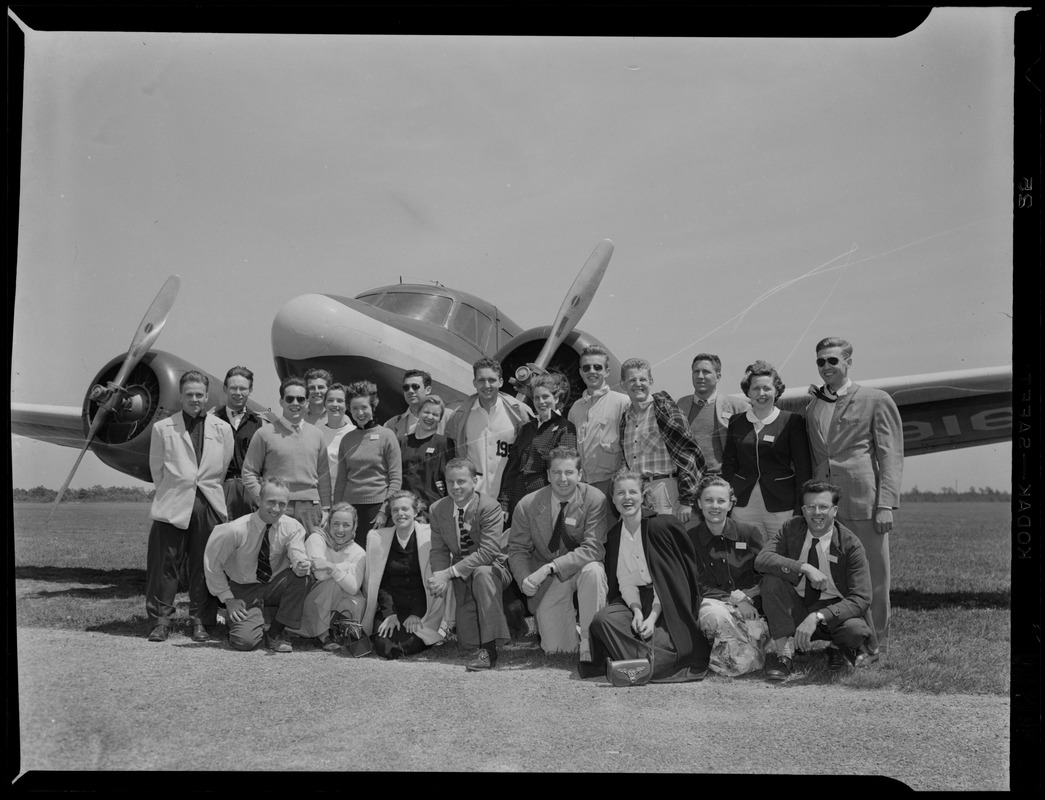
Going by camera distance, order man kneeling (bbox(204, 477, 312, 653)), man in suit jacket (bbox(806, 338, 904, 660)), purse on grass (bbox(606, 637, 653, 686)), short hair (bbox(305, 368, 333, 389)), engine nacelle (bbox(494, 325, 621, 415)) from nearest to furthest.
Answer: purse on grass (bbox(606, 637, 653, 686)) < man in suit jacket (bbox(806, 338, 904, 660)) < man kneeling (bbox(204, 477, 312, 653)) < short hair (bbox(305, 368, 333, 389)) < engine nacelle (bbox(494, 325, 621, 415))

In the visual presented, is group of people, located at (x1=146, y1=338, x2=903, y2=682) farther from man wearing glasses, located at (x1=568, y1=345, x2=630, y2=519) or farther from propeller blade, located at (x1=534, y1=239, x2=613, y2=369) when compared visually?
propeller blade, located at (x1=534, y1=239, x2=613, y2=369)

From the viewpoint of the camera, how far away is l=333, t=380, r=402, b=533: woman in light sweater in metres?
5.36

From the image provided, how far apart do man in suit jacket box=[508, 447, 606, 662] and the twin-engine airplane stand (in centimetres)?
126

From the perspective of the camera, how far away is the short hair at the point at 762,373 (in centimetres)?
509

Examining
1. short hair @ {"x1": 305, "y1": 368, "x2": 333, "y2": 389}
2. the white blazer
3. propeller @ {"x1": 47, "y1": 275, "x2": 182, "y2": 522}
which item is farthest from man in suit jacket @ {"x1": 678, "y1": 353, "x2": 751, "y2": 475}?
propeller @ {"x1": 47, "y1": 275, "x2": 182, "y2": 522}

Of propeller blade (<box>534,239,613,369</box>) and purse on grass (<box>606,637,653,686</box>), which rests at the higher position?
propeller blade (<box>534,239,613,369</box>)

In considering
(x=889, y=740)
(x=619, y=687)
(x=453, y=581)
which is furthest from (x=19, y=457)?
(x=889, y=740)

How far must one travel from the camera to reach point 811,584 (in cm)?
473

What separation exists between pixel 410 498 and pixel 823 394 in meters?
2.76

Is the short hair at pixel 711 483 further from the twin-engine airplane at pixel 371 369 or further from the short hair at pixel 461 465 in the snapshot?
the twin-engine airplane at pixel 371 369

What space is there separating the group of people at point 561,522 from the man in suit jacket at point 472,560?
0.01 meters

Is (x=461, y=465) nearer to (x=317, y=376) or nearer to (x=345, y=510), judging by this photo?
(x=345, y=510)

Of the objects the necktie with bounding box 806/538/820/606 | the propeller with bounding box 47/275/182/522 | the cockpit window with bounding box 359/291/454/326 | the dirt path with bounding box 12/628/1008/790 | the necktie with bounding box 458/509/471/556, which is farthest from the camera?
the cockpit window with bounding box 359/291/454/326

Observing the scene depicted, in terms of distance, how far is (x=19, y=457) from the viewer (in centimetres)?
511
